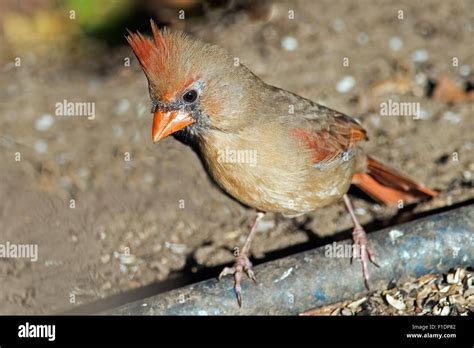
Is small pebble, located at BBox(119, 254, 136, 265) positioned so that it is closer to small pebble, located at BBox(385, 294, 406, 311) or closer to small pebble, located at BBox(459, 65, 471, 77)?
small pebble, located at BBox(385, 294, 406, 311)

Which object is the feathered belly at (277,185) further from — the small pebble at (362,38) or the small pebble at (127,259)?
the small pebble at (362,38)

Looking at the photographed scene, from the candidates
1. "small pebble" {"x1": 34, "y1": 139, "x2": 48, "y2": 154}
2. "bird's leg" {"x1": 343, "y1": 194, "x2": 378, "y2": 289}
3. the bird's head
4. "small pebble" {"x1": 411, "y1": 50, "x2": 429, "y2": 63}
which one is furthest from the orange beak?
"small pebble" {"x1": 411, "y1": 50, "x2": 429, "y2": 63}

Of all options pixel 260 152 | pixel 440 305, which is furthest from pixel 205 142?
pixel 440 305

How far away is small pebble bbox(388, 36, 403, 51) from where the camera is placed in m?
6.86

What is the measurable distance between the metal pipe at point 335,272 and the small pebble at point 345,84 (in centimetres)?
215

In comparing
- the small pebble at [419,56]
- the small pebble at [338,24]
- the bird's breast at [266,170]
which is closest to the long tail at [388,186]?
the bird's breast at [266,170]

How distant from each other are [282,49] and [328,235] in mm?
2246

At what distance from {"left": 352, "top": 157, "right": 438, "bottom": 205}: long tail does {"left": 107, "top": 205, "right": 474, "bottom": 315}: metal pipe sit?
640mm

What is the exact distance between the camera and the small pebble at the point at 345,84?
21.4ft

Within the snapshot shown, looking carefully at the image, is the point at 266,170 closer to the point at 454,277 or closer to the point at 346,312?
the point at 346,312

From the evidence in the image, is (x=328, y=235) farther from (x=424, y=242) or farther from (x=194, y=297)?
(x=194, y=297)

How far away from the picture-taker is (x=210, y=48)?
417cm

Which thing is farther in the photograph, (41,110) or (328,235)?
(41,110)

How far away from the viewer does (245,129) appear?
4.31 m
